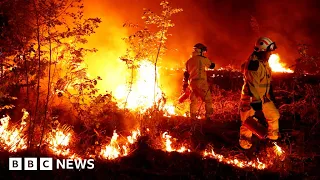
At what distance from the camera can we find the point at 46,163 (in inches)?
250

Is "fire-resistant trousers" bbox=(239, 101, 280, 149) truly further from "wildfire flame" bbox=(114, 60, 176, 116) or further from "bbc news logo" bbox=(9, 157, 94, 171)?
"bbc news logo" bbox=(9, 157, 94, 171)

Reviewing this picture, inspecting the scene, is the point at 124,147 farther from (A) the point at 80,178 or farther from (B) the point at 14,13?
(B) the point at 14,13

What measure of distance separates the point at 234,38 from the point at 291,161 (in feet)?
44.5

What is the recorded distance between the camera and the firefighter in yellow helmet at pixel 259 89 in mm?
6264

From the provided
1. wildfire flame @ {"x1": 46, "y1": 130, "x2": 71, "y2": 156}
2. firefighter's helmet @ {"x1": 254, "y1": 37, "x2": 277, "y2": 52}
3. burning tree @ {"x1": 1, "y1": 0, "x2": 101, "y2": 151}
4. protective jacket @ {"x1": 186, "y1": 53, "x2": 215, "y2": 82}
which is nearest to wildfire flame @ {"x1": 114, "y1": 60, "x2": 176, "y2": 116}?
protective jacket @ {"x1": 186, "y1": 53, "x2": 215, "y2": 82}

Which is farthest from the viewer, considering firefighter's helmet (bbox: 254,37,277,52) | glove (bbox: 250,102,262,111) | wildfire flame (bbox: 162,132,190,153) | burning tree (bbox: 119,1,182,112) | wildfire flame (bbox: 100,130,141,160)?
burning tree (bbox: 119,1,182,112)

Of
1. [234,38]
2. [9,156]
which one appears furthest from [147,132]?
[234,38]

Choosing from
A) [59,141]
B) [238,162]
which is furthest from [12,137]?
[238,162]

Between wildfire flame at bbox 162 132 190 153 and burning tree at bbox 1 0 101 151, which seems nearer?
burning tree at bbox 1 0 101 151

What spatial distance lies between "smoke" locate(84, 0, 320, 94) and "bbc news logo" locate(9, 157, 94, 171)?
7.88m

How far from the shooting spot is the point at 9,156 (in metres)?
6.45

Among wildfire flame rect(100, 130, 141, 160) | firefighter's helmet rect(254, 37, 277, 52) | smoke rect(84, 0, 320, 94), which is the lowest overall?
wildfire flame rect(100, 130, 141, 160)

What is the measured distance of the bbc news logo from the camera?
625 centimetres

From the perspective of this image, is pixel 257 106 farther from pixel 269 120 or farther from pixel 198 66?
pixel 198 66
